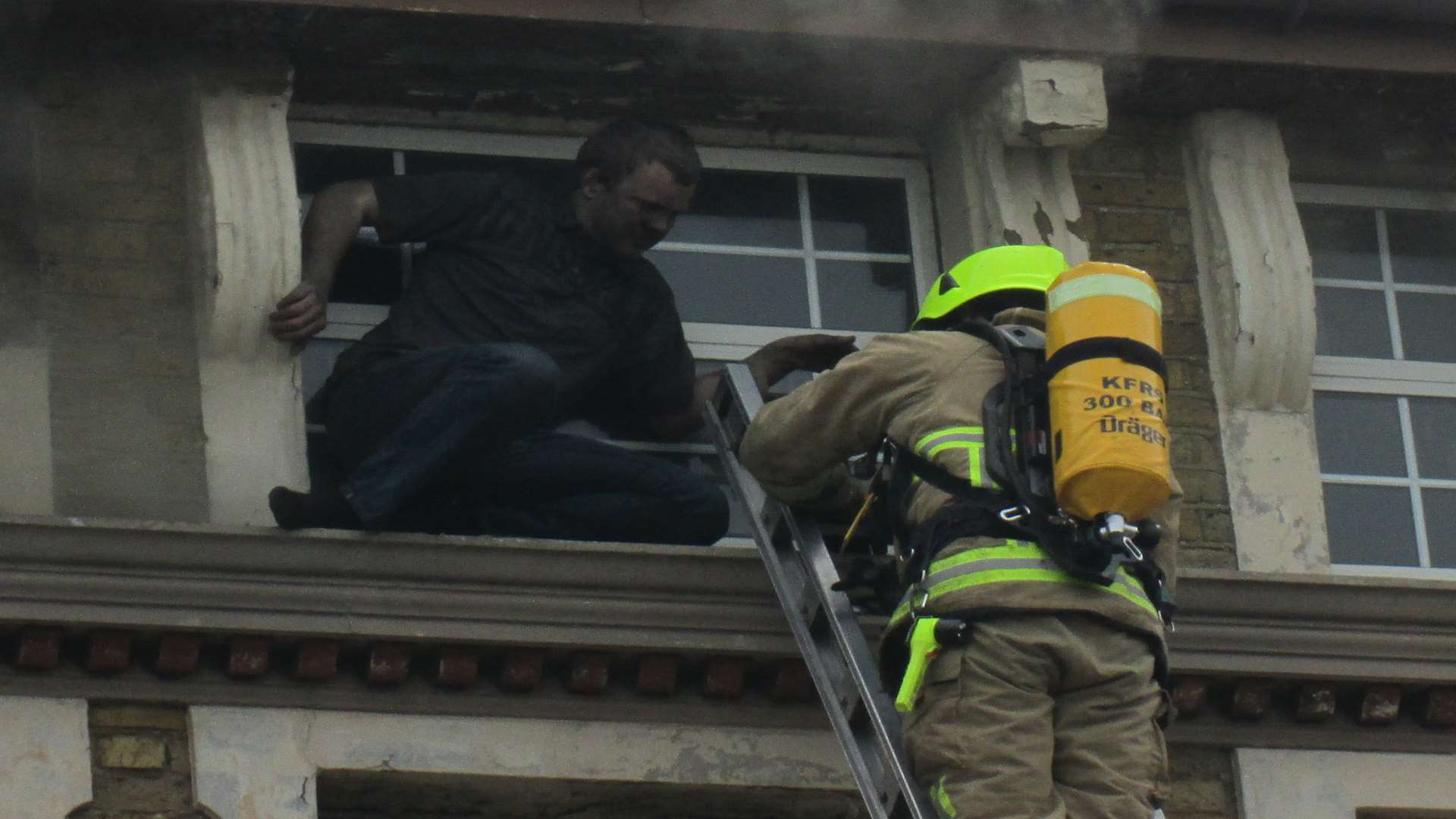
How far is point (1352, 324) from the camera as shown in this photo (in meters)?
10.4

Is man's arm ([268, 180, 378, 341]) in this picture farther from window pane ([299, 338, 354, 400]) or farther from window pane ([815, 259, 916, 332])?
window pane ([815, 259, 916, 332])

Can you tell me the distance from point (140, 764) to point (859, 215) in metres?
2.76

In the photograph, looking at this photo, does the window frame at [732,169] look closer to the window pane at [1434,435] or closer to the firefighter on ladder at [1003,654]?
the window pane at [1434,435]

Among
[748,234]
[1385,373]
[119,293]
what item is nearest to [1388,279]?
[1385,373]

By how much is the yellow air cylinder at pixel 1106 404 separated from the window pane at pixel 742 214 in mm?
2266

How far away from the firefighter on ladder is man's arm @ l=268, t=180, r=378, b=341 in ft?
5.43

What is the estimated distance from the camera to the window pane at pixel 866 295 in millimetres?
10086

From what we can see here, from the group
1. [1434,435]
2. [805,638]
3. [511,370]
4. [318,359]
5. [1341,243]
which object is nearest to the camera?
[805,638]

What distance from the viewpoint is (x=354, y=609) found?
8.70 metres

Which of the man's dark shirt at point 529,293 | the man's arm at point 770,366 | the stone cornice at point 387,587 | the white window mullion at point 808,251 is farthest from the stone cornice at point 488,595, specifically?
the white window mullion at point 808,251

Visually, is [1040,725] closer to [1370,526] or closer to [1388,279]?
[1370,526]

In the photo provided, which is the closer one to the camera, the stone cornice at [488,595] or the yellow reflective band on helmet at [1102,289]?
the yellow reflective band on helmet at [1102,289]

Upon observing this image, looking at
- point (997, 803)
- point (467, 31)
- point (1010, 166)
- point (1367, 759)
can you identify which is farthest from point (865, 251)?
point (997, 803)

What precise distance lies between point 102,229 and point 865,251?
7.03ft
